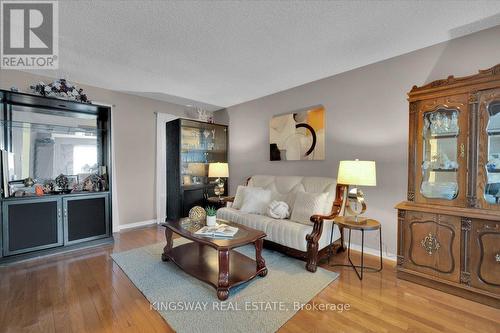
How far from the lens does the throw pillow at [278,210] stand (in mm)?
3002

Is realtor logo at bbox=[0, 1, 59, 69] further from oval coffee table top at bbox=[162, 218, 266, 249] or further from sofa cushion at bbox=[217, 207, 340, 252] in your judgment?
sofa cushion at bbox=[217, 207, 340, 252]

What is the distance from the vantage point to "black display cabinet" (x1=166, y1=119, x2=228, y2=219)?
13.8 feet

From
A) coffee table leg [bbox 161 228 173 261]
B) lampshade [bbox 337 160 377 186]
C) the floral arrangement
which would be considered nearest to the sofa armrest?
lampshade [bbox 337 160 377 186]

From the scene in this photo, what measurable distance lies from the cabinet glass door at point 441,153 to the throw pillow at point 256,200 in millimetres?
1921

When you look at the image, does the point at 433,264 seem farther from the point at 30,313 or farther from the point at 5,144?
the point at 5,144

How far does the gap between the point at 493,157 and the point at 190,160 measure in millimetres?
4192

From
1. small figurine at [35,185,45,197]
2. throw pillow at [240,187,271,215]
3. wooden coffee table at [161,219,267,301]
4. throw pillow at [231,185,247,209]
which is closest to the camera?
wooden coffee table at [161,219,267,301]

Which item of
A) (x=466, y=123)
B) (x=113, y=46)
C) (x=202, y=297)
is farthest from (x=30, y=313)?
(x=466, y=123)

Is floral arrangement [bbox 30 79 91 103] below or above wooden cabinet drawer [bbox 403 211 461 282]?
above

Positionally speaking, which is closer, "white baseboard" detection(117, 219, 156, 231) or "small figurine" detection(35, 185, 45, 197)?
"small figurine" detection(35, 185, 45, 197)

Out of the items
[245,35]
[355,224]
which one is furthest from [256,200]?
[245,35]

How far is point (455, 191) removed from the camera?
2.07m

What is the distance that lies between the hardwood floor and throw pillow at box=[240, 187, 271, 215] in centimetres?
133

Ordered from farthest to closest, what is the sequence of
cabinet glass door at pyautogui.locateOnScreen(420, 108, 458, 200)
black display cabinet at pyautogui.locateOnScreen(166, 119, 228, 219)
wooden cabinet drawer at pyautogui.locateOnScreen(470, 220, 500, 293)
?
black display cabinet at pyautogui.locateOnScreen(166, 119, 228, 219) < cabinet glass door at pyautogui.locateOnScreen(420, 108, 458, 200) < wooden cabinet drawer at pyautogui.locateOnScreen(470, 220, 500, 293)
